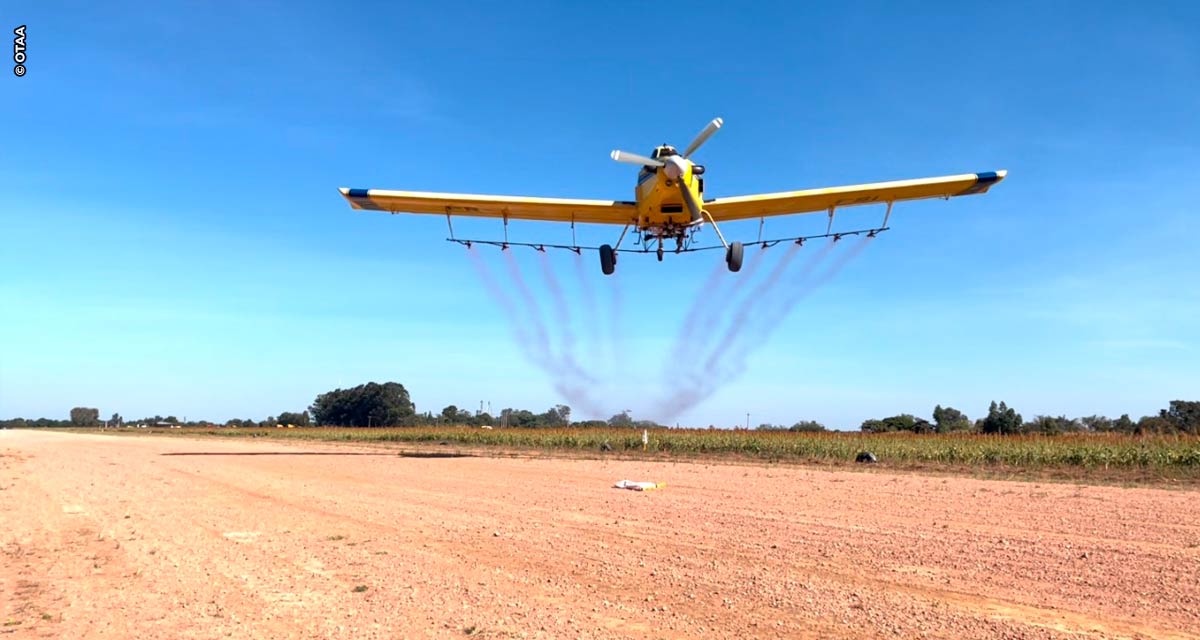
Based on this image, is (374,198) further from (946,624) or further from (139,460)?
(946,624)

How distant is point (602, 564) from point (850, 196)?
18.7 meters

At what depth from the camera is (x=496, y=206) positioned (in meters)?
→ 24.8

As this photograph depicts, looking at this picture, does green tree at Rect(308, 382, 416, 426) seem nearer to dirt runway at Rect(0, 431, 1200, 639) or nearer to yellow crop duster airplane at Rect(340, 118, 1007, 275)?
yellow crop duster airplane at Rect(340, 118, 1007, 275)

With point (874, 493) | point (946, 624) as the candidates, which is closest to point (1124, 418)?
point (874, 493)

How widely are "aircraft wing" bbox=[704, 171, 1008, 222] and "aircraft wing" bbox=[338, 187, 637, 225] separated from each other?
3252mm

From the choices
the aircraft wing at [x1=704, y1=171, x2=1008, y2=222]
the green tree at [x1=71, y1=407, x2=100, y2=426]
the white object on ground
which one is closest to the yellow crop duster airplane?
the aircraft wing at [x1=704, y1=171, x2=1008, y2=222]

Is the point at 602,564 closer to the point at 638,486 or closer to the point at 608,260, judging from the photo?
the point at 638,486

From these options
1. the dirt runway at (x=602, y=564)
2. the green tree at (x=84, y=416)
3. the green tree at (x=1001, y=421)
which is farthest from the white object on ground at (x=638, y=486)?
the green tree at (x=84, y=416)

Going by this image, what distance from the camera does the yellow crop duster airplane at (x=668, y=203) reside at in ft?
71.8

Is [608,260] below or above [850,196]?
below

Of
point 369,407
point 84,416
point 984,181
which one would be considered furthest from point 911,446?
point 84,416

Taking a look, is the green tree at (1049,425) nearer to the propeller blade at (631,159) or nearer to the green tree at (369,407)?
the propeller blade at (631,159)

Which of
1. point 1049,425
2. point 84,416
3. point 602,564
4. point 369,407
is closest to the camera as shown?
point 602,564

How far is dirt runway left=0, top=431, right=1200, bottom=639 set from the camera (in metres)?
6.73
